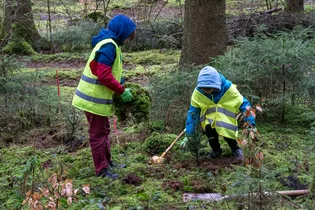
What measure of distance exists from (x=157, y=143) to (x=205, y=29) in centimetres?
337

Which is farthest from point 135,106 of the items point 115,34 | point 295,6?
point 295,6

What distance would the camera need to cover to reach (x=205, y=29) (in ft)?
29.1

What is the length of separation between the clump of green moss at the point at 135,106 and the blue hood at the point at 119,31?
→ 0.74 meters

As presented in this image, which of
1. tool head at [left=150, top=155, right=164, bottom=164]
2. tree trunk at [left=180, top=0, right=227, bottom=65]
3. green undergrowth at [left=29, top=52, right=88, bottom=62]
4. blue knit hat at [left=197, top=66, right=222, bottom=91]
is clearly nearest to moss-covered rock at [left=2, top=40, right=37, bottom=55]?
green undergrowth at [left=29, top=52, right=88, bottom=62]

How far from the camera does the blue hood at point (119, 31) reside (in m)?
5.21

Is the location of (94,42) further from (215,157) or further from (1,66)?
(1,66)

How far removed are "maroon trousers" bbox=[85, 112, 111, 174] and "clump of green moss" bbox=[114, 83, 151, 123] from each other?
33cm

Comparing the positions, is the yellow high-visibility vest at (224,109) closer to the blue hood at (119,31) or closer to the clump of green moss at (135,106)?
the clump of green moss at (135,106)

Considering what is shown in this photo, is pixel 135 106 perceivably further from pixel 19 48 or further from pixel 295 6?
pixel 295 6

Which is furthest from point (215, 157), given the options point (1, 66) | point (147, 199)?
point (1, 66)

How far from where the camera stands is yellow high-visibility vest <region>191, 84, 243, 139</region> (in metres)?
5.54

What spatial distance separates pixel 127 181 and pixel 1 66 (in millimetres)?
3735

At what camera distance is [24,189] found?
4492 mm

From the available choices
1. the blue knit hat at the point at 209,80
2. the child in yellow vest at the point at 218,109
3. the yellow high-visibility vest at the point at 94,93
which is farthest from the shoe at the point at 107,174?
the blue knit hat at the point at 209,80
